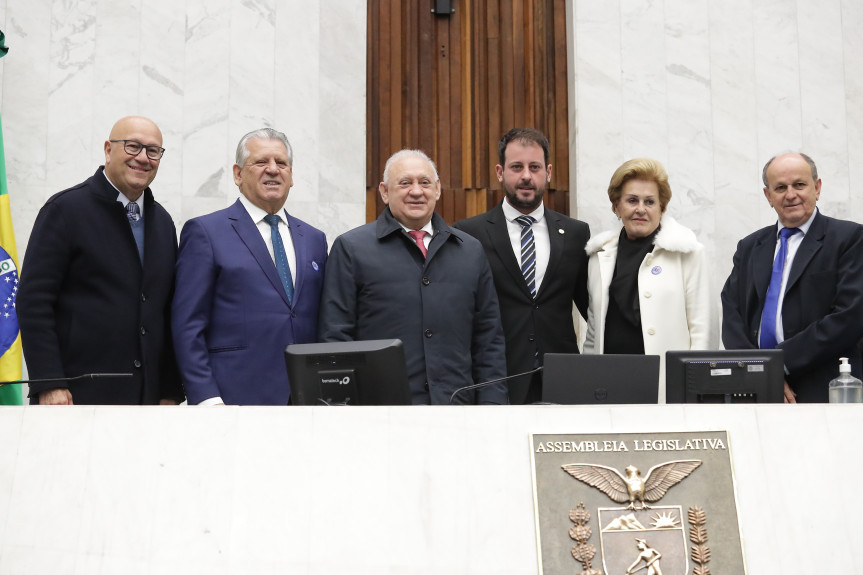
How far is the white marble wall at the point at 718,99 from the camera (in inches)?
244

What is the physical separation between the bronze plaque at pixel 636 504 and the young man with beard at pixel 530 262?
1.65 m

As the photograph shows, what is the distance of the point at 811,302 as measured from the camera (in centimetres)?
408

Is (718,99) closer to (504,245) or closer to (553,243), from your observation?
(553,243)

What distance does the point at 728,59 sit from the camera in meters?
6.35

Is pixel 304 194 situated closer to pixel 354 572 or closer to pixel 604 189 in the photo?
pixel 604 189

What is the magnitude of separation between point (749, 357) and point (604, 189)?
3275 mm

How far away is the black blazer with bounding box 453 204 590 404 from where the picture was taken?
4.27 m

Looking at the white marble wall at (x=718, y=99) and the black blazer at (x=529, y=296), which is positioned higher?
the white marble wall at (x=718, y=99)

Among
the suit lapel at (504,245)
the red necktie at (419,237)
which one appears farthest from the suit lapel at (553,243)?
the red necktie at (419,237)

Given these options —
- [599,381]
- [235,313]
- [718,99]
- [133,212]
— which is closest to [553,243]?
[235,313]

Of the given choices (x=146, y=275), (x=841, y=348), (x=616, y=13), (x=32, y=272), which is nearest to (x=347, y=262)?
(x=146, y=275)

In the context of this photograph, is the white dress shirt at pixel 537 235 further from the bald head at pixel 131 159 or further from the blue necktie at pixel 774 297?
the bald head at pixel 131 159

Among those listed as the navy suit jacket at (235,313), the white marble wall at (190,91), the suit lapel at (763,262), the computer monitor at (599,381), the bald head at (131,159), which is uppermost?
the white marble wall at (190,91)

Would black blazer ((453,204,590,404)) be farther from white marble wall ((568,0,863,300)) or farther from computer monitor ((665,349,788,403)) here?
white marble wall ((568,0,863,300))
